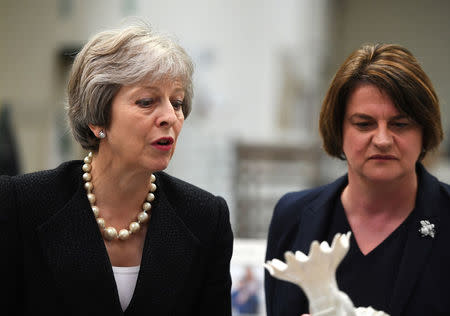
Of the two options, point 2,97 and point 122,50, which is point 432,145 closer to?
point 122,50

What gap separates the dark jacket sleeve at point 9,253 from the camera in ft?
8.15

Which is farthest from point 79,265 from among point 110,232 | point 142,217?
point 142,217

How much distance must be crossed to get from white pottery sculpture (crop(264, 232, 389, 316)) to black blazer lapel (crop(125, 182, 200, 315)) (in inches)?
20.5

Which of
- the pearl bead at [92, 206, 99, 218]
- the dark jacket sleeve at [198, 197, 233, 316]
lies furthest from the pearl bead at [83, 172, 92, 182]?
the dark jacket sleeve at [198, 197, 233, 316]

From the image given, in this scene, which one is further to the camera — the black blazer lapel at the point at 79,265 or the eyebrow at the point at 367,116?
the eyebrow at the point at 367,116

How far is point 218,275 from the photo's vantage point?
2.71 metres

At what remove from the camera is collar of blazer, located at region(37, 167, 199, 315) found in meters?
2.50

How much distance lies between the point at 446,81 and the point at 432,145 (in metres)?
22.8

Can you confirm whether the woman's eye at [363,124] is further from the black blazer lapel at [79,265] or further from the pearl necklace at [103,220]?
the black blazer lapel at [79,265]

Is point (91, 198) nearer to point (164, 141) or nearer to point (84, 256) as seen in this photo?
point (84, 256)

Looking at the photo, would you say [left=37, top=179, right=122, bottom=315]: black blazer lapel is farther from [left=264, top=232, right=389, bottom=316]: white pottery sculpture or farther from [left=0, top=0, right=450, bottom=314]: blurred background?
[left=0, top=0, right=450, bottom=314]: blurred background

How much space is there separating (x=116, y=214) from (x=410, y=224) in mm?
1064

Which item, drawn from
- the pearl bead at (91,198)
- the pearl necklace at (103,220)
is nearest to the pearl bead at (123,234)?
the pearl necklace at (103,220)

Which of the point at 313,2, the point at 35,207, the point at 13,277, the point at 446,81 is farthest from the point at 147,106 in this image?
the point at 446,81
